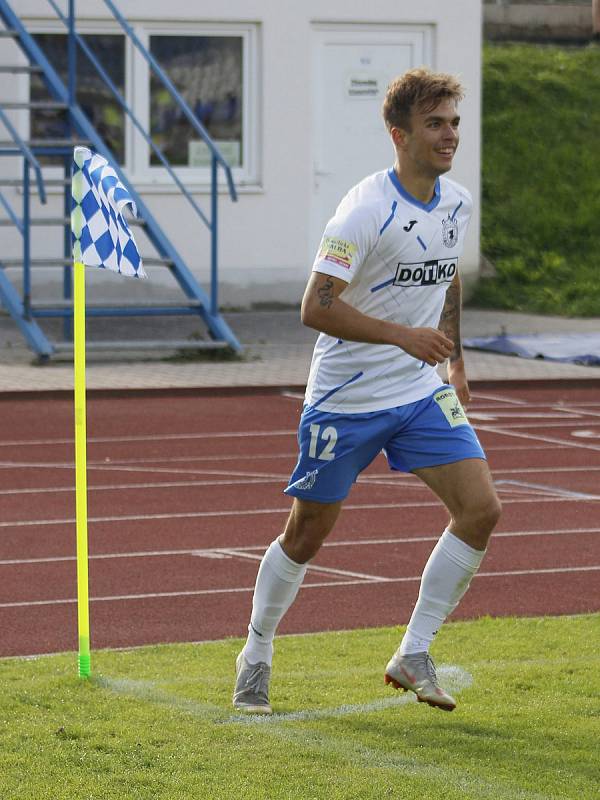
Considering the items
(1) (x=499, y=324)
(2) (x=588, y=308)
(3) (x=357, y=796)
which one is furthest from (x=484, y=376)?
(3) (x=357, y=796)

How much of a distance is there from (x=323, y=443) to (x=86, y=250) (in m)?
1.06

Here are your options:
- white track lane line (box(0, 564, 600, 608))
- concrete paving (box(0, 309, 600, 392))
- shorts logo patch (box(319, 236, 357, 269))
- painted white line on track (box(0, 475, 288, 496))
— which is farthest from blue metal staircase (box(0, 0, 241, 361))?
shorts logo patch (box(319, 236, 357, 269))

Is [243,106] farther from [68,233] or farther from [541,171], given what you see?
[541,171]

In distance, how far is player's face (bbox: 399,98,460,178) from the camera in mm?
5699

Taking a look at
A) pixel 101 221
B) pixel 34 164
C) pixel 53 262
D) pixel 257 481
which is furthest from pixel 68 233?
pixel 101 221

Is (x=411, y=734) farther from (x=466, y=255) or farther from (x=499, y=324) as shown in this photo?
(x=466, y=255)

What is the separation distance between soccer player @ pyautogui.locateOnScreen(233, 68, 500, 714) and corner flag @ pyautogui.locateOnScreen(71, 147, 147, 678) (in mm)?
626

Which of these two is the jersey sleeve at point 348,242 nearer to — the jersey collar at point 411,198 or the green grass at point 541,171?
the jersey collar at point 411,198

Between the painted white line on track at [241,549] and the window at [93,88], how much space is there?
1223 centimetres

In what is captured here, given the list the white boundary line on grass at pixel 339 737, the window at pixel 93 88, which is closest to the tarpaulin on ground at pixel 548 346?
the window at pixel 93 88

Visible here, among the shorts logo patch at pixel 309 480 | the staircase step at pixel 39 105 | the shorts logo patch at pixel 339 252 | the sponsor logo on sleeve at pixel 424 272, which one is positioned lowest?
the shorts logo patch at pixel 309 480

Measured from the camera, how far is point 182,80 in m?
21.1

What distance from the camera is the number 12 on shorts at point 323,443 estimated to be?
5742 mm

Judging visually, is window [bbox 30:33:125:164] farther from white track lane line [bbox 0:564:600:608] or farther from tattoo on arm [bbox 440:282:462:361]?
tattoo on arm [bbox 440:282:462:361]
